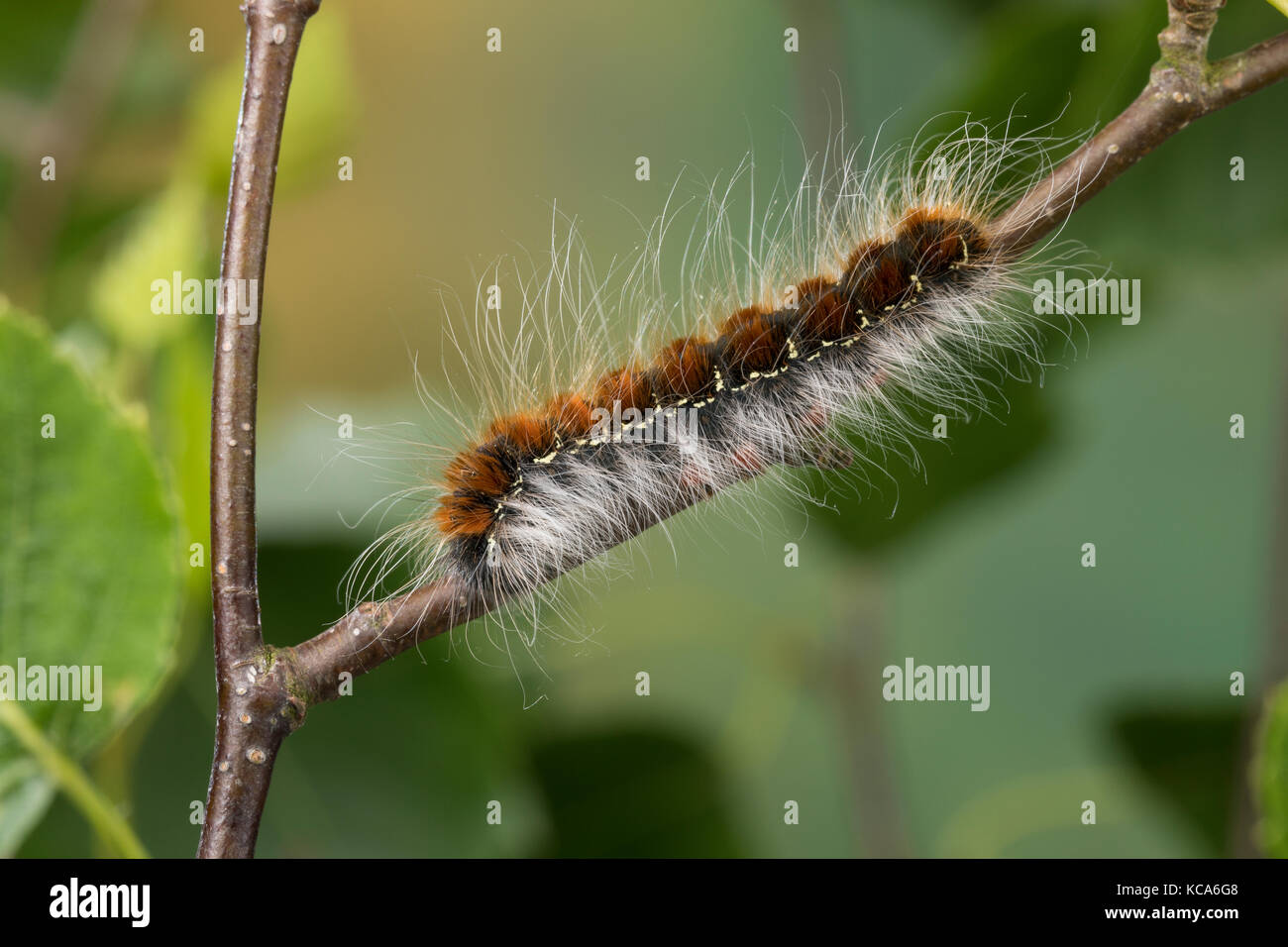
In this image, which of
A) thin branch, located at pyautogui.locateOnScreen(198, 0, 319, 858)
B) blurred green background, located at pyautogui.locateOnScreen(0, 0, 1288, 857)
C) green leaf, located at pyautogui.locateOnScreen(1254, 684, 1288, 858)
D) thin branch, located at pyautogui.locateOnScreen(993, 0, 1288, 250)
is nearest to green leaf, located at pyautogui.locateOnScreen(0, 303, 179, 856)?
blurred green background, located at pyautogui.locateOnScreen(0, 0, 1288, 857)

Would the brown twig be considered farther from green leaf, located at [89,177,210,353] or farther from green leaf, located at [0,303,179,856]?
green leaf, located at [89,177,210,353]

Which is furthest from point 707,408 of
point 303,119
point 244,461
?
point 303,119

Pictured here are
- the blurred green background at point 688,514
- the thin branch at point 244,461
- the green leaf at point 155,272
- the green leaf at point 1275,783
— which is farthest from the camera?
the blurred green background at point 688,514

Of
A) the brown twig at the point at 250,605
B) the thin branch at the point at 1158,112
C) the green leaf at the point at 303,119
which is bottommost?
the brown twig at the point at 250,605

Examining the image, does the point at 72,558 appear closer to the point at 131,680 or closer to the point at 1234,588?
the point at 131,680

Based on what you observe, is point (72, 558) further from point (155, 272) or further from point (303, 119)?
point (303, 119)

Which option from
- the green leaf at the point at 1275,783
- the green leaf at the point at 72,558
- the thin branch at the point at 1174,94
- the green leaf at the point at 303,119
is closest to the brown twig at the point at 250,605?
the thin branch at the point at 1174,94

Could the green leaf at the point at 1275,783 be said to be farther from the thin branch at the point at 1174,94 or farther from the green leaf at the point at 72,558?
the green leaf at the point at 72,558

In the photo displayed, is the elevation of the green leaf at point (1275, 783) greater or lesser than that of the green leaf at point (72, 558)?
lesser
